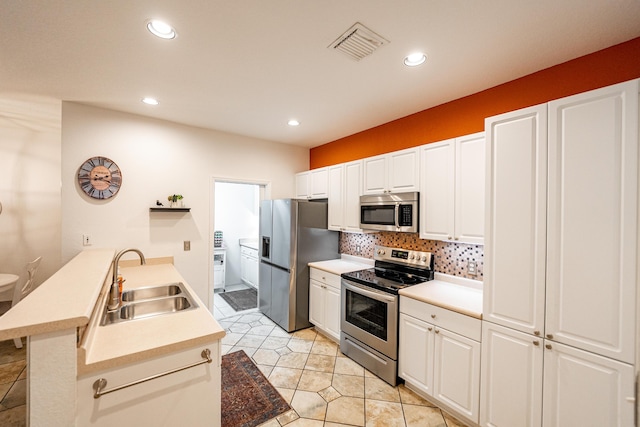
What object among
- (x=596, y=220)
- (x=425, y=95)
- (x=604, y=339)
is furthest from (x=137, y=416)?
(x=425, y=95)

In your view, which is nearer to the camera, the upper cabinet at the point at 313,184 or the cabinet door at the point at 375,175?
the cabinet door at the point at 375,175

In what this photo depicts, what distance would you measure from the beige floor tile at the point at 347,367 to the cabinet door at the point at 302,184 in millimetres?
2260

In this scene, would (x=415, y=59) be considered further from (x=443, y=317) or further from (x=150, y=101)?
(x=150, y=101)

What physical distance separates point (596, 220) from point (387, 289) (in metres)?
1.48

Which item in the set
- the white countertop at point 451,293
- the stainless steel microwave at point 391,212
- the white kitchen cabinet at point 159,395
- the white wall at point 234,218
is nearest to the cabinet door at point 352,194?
the stainless steel microwave at point 391,212

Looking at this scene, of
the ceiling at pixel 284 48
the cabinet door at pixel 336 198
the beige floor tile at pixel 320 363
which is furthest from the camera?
the cabinet door at pixel 336 198

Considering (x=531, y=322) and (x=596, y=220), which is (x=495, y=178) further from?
(x=531, y=322)

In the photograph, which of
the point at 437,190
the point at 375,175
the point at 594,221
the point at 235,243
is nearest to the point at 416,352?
the point at 437,190

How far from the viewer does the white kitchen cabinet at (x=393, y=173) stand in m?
2.66

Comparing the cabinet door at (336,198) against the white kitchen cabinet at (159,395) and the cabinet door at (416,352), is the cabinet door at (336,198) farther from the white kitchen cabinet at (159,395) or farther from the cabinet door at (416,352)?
the white kitchen cabinet at (159,395)

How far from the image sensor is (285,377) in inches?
100

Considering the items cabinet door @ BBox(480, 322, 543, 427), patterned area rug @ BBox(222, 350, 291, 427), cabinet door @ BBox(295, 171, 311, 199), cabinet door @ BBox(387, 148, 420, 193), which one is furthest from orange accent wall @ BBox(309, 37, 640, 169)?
patterned area rug @ BBox(222, 350, 291, 427)

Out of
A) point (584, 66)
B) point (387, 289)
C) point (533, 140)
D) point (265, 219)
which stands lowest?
point (387, 289)

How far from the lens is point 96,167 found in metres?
2.89
